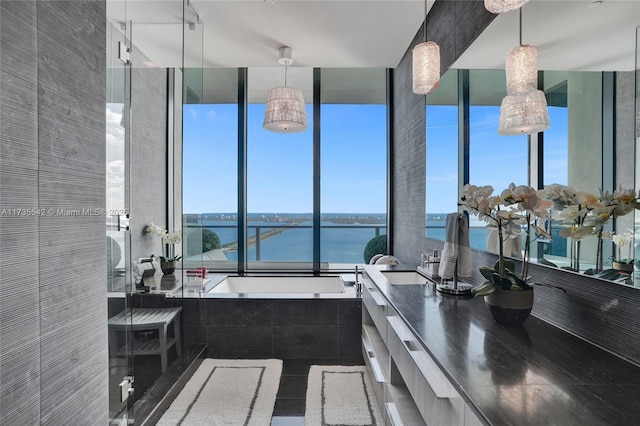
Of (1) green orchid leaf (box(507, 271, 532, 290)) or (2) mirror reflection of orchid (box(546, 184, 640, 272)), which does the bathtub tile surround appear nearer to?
(1) green orchid leaf (box(507, 271, 532, 290))

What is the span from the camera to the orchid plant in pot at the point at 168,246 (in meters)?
2.49

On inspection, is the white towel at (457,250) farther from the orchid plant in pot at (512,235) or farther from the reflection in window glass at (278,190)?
the reflection in window glass at (278,190)

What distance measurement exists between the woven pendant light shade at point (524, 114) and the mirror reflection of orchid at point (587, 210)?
305 mm

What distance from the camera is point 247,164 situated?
434cm

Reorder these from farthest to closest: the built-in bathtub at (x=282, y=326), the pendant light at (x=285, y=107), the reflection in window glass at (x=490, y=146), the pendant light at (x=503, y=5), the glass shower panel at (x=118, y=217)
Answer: the pendant light at (x=285, y=107)
the built-in bathtub at (x=282, y=326)
the glass shower panel at (x=118, y=217)
the reflection in window glass at (x=490, y=146)
the pendant light at (x=503, y=5)

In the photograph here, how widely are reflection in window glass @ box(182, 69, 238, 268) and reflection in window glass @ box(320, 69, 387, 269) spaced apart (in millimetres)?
1117

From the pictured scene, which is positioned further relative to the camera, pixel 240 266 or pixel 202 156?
pixel 240 266

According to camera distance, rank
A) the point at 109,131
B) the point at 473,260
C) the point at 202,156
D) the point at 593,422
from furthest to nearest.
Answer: the point at 202,156, the point at 473,260, the point at 109,131, the point at 593,422

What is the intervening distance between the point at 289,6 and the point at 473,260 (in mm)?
2332

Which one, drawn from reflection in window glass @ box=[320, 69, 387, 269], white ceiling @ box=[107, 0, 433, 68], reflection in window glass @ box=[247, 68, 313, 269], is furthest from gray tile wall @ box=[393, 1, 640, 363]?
reflection in window glass @ box=[247, 68, 313, 269]

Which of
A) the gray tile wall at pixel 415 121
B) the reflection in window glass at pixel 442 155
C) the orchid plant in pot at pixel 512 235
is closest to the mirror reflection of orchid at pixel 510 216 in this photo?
the orchid plant in pot at pixel 512 235

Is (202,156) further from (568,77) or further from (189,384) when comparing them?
(568,77)

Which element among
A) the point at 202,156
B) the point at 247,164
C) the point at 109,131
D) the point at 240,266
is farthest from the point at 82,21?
the point at 240,266

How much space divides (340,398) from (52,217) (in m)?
2.05
